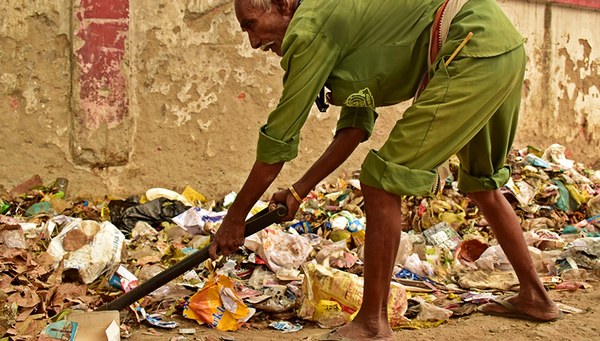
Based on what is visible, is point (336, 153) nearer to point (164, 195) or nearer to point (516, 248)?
point (516, 248)

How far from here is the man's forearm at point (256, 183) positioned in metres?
1.85

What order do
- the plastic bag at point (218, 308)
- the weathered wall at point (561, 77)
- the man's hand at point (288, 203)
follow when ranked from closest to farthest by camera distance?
the man's hand at point (288, 203)
the plastic bag at point (218, 308)
the weathered wall at point (561, 77)

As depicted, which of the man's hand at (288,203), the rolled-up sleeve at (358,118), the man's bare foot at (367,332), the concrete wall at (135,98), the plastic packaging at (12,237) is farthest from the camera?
the concrete wall at (135,98)

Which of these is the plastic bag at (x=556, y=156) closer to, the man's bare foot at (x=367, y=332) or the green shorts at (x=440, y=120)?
the green shorts at (x=440, y=120)

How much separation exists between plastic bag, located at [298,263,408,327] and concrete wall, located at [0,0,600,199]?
102 inches

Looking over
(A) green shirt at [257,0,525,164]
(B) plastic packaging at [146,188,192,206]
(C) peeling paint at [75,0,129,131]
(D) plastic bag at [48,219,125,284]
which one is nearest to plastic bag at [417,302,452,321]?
(A) green shirt at [257,0,525,164]

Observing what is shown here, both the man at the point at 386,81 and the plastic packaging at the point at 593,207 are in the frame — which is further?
the plastic packaging at the point at 593,207

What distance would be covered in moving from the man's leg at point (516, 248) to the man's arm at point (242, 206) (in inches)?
39.8

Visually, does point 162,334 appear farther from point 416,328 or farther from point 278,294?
point 416,328

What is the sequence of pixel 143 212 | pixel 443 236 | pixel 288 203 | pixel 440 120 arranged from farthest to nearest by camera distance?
pixel 143 212 → pixel 443 236 → pixel 288 203 → pixel 440 120

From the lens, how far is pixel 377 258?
1.81 m

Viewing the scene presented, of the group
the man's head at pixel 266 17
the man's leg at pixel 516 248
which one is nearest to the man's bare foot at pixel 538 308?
the man's leg at pixel 516 248

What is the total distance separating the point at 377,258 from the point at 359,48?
774mm

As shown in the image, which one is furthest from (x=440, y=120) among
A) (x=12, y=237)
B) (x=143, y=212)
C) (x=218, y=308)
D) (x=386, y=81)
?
(x=143, y=212)
